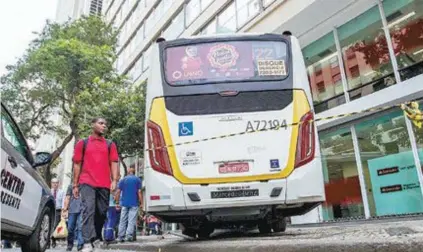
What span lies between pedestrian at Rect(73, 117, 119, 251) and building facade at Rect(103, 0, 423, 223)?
23.1 feet

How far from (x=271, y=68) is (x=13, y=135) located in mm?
3427

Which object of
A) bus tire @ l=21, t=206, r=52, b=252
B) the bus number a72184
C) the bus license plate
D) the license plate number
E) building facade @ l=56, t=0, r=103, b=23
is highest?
building facade @ l=56, t=0, r=103, b=23

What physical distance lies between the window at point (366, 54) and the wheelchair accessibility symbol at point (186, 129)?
700 centimetres

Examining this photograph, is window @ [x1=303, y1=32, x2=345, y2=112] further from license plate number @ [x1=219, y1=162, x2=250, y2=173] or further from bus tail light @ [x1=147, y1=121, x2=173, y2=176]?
bus tail light @ [x1=147, y1=121, x2=173, y2=176]

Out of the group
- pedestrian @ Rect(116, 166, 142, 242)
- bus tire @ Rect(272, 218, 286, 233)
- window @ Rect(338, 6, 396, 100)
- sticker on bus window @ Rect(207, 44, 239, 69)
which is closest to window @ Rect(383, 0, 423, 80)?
window @ Rect(338, 6, 396, 100)

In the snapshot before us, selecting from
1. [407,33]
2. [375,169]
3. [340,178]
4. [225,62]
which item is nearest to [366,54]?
[407,33]

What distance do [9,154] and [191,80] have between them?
2629 millimetres

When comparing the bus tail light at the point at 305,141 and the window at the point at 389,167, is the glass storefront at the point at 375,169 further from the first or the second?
the bus tail light at the point at 305,141

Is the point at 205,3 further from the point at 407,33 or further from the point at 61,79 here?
the point at 407,33

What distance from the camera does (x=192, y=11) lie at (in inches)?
794

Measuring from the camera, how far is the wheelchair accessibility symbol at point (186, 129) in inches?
215

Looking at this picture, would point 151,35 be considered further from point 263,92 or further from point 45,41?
point 263,92

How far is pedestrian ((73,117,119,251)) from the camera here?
4.97 meters

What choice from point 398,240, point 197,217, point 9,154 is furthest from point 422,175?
point 9,154
